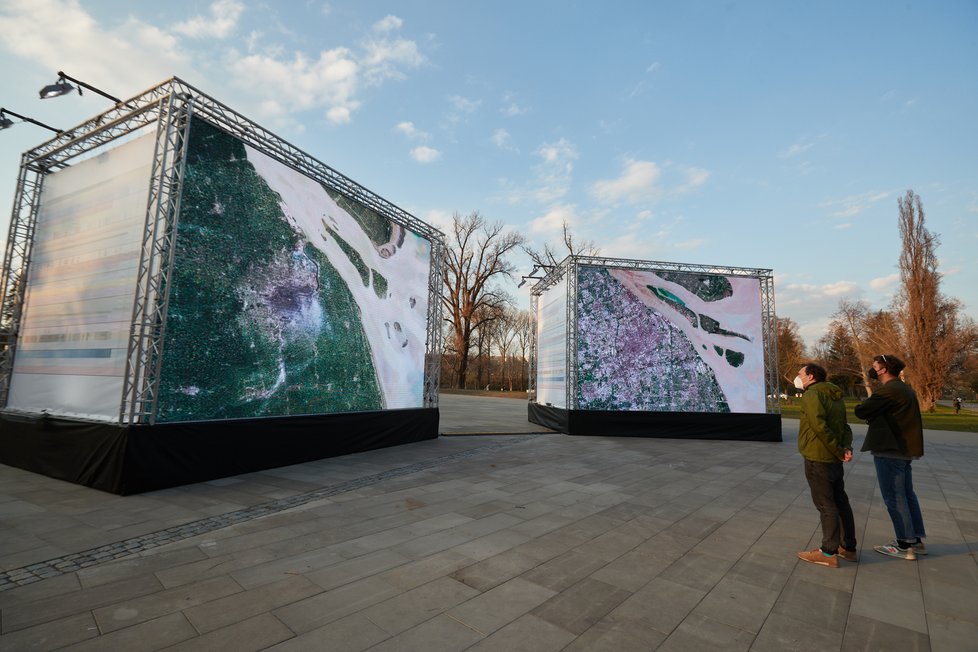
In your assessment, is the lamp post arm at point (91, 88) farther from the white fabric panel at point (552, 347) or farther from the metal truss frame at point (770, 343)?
the metal truss frame at point (770, 343)

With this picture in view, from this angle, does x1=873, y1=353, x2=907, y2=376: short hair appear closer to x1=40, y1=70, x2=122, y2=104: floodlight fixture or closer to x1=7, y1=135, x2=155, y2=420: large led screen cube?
x1=7, y1=135, x2=155, y2=420: large led screen cube

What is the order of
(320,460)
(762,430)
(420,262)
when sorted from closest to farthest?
(320,460), (420,262), (762,430)

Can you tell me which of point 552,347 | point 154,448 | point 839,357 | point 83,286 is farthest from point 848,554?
point 839,357

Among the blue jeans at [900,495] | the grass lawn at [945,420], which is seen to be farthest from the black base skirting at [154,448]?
the grass lawn at [945,420]

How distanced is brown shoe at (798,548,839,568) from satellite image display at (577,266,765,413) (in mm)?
9122

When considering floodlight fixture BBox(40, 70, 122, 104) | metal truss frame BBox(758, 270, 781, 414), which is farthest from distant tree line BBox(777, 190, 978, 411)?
floodlight fixture BBox(40, 70, 122, 104)

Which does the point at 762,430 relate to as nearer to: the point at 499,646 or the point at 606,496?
the point at 606,496

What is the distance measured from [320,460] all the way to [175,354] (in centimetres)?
315

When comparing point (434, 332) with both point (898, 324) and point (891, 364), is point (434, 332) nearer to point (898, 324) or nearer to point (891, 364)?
point (891, 364)

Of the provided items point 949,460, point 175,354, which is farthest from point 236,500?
point 949,460

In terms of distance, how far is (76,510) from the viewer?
4855mm

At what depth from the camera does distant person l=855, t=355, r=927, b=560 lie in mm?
3818

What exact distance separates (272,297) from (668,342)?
10746 millimetres

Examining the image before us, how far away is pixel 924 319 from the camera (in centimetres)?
2944
